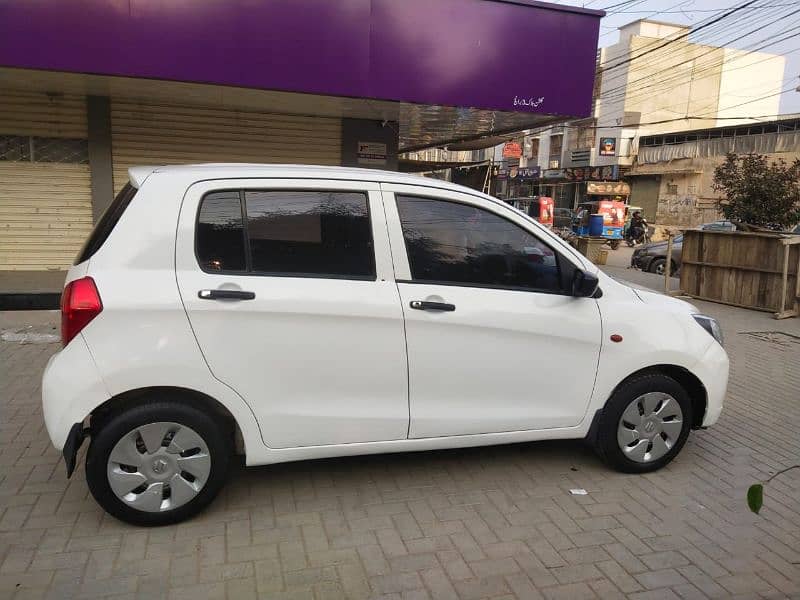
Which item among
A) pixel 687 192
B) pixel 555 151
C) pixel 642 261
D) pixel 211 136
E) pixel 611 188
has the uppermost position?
pixel 555 151

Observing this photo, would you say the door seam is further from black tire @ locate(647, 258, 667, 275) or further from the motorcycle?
the motorcycle

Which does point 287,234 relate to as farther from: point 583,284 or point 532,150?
point 532,150

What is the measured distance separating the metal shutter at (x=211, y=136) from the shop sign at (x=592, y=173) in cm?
3092

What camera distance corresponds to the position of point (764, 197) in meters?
9.95

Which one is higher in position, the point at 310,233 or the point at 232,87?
the point at 232,87

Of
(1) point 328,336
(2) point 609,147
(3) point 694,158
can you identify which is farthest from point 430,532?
(2) point 609,147

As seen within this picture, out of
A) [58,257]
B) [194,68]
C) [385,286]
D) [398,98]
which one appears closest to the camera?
[385,286]

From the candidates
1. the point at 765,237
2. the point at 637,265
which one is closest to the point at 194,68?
the point at 765,237

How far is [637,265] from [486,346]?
14.0 m

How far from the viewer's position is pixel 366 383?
329 centimetres

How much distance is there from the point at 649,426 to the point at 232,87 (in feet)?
19.8

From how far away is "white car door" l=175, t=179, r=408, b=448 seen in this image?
10.1ft

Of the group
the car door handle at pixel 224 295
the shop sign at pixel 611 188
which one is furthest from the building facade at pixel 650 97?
the car door handle at pixel 224 295

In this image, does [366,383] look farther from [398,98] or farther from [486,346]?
[398,98]
